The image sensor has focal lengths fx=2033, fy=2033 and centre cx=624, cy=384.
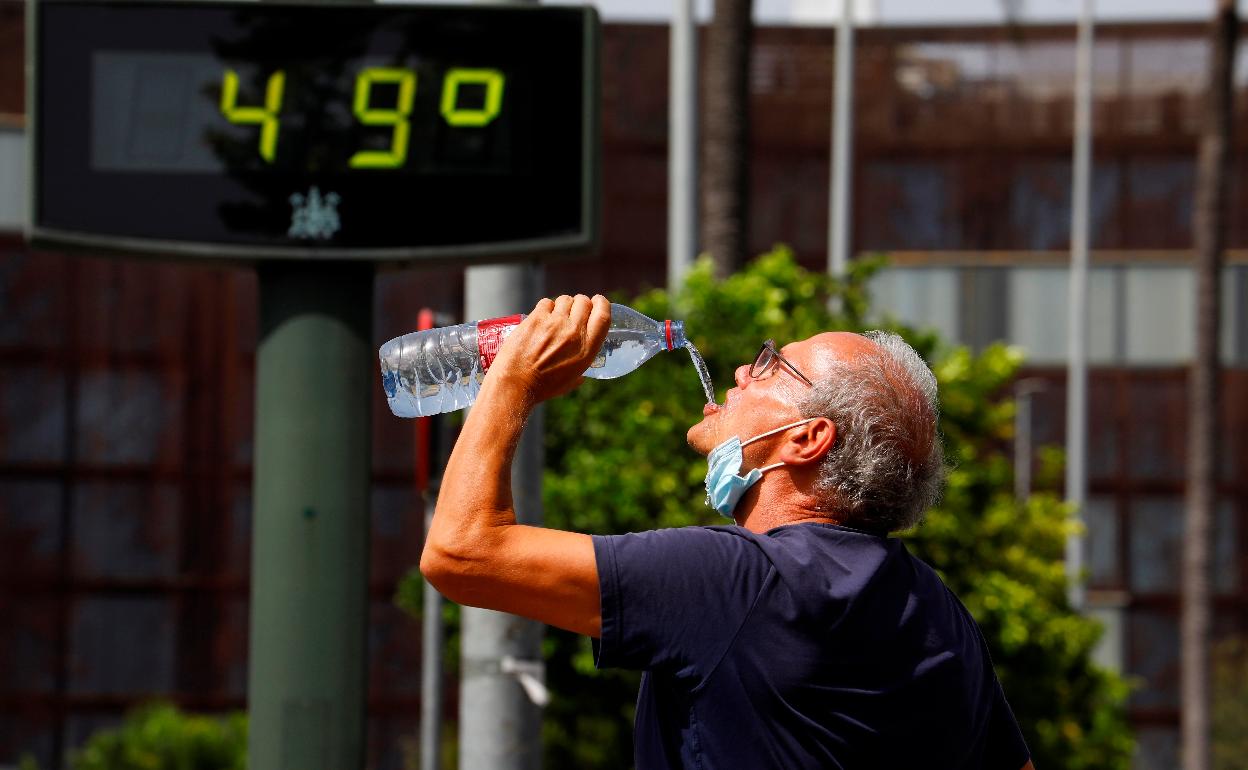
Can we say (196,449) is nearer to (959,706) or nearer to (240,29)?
(240,29)

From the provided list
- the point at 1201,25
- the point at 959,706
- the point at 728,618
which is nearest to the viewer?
the point at 728,618

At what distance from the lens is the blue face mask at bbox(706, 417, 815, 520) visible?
9.43 ft

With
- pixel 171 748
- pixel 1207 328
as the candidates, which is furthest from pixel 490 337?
pixel 1207 328

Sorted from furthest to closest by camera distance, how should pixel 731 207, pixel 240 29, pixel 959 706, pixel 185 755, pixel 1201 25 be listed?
1. pixel 1201 25
2. pixel 185 755
3. pixel 731 207
4. pixel 240 29
5. pixel 959 706

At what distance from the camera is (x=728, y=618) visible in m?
2.65

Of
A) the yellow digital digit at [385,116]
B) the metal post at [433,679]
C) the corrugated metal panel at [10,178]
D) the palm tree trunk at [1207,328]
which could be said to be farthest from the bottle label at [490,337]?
the corrugated metal panel at [10,178]

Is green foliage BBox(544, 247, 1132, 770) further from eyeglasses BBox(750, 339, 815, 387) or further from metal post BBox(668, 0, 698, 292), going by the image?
eyeglasses BBox(750, 339, 815, 387)

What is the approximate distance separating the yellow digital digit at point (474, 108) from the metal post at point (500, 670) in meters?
1.46

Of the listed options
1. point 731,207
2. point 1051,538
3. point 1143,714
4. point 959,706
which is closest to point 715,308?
point 731,207

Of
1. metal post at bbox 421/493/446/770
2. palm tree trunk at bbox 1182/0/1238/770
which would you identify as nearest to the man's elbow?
metal post at bbox 421/493/446/770

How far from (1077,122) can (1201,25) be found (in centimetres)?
255

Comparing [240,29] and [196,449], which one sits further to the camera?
[196,449]

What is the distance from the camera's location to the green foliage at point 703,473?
11.0 m

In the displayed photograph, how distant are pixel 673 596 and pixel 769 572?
15 cm
